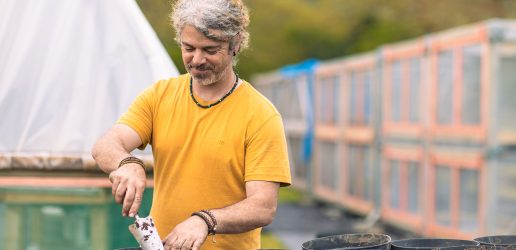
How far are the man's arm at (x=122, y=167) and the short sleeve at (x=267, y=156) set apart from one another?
0.42 m

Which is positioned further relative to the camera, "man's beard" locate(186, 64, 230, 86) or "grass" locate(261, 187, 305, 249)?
"grass" locate(261, 187, 305, 249)

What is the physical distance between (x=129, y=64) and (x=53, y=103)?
485 mm

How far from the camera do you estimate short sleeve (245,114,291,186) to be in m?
3.84

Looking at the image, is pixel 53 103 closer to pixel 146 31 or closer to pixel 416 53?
pixel 146 31

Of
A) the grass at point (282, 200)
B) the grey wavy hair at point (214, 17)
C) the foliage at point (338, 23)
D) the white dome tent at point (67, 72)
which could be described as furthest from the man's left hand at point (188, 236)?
the foliage at point (338, 23)

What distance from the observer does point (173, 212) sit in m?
4.03

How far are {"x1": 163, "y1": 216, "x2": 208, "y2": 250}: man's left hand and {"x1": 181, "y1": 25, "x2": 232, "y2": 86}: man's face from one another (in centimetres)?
56

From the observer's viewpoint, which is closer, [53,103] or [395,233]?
[53,103]

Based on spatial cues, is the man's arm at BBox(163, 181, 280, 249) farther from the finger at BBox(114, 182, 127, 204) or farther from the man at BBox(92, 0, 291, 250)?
the finger at BBox(114, 182, 127, 204)

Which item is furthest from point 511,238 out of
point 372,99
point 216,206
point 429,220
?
point 372,99

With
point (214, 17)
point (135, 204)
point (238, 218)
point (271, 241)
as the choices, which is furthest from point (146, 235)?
point (271, 241)

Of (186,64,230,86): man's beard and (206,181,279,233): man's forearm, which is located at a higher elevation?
(186,64,230,86): man's beard

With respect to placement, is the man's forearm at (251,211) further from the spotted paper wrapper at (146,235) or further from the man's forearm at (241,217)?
the spotted paper wrapper at (146,235)

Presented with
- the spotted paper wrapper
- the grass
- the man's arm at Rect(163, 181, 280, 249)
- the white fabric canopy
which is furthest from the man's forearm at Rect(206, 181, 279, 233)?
the grass
